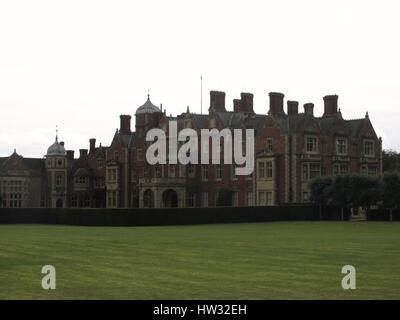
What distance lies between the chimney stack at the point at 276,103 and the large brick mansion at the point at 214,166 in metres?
0.08

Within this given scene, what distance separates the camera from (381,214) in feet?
162

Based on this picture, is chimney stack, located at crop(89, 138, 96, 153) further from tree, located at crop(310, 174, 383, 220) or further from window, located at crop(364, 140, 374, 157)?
tree, located at crop(310, 174, 383, 220)

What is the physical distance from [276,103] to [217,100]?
592 cm

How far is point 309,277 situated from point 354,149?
46.2 meters

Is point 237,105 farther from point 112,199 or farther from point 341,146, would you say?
point 112,199

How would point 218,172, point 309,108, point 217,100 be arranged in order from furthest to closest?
point 217,100
point 218,172
point 309,108

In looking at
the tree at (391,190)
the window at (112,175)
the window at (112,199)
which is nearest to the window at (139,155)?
the window at (112,175)

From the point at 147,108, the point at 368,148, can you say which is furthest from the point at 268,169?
the point at 147,108

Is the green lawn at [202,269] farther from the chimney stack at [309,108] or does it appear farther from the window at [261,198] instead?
the chimney stack at [309,108]

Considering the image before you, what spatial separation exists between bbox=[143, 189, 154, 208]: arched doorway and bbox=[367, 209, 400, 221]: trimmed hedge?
1987 cm

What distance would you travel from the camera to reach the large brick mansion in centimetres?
5491

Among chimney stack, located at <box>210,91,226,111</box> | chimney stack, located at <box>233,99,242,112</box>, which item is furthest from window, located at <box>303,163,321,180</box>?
chimney stack, located at <box>210,91,226,111</box>

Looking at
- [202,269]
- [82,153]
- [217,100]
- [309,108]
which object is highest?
[217,100]

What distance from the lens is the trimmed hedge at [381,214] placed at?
4875cm
